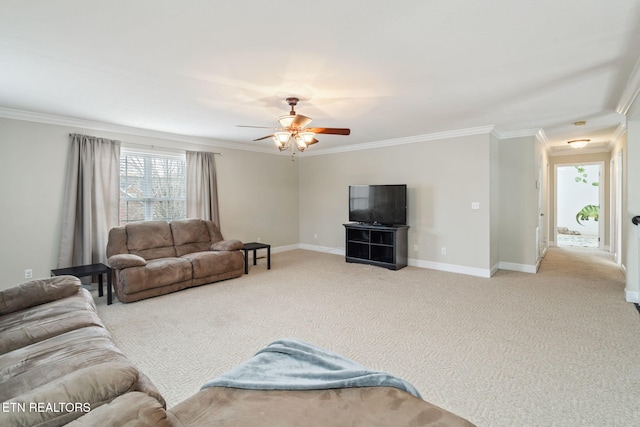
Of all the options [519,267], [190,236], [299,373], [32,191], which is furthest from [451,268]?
[32,191]

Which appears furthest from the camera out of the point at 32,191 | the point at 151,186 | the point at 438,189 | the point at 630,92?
the point at 438,189

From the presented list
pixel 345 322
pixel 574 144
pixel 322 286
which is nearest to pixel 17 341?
pixel 345 322

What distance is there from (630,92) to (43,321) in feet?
19.4

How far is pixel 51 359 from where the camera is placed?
178cm

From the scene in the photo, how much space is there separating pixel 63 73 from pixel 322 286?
394 cm

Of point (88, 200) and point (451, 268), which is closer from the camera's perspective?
point (88, 200)

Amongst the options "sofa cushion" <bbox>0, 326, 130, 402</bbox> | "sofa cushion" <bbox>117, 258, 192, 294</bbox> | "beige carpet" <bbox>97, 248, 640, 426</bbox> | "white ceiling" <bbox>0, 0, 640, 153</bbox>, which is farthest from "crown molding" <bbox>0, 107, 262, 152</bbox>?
"sofa cushion" <bbox>0, 326, 130, 402</bbox>

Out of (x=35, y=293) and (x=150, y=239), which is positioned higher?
(x=150, y=239)

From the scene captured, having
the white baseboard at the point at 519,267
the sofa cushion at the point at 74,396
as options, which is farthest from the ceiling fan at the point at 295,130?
the white baseboard at the point at 519,267

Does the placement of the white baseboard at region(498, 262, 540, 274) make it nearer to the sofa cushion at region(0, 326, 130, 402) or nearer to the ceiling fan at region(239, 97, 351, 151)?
the ceiling fan at region(239, 97, 351, 151)

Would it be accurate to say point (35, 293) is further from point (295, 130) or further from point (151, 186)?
point (151, 186)

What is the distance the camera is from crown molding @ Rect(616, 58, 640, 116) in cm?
292

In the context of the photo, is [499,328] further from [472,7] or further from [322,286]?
[472,7]

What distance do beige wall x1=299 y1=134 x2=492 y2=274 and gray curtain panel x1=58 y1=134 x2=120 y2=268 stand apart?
4441mm
